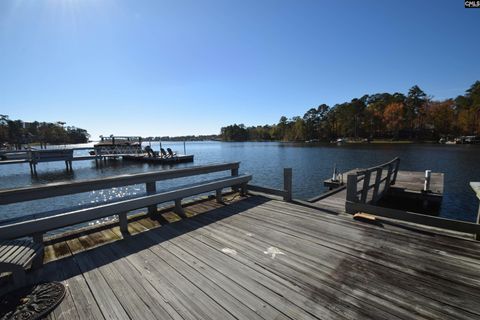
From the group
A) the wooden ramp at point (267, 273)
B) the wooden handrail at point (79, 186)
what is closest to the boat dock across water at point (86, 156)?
the wooden handrail at point (79, 186)

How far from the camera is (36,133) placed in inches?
4296

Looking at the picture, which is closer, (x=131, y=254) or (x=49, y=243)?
(x=131, y=254)

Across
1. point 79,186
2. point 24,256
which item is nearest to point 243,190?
point 79,186

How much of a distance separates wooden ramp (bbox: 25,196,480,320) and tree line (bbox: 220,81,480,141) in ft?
256

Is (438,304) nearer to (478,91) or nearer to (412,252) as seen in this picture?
(412,252)

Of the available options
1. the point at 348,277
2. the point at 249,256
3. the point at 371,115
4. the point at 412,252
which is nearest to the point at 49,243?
the point at 249,256

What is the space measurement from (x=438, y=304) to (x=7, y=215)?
49.5ft

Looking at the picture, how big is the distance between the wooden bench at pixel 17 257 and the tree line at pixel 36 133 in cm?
7966

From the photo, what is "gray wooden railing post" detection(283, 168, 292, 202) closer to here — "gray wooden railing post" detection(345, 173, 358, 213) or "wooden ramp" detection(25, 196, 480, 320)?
"gray wooden railing post" detection(345, 173, 358, 213)

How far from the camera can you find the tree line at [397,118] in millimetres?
62844

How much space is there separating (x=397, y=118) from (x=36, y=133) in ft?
490

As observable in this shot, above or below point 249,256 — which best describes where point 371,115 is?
above

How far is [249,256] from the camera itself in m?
3.20
